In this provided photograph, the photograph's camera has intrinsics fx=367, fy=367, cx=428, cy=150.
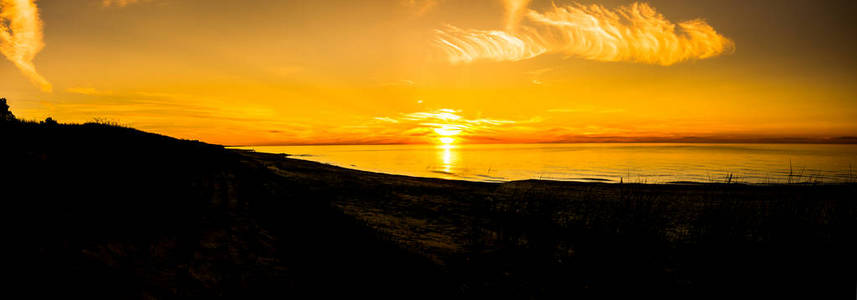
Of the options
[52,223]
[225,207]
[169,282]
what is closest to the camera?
[169,282]

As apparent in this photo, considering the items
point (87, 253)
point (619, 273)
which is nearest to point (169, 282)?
point (87, 253)

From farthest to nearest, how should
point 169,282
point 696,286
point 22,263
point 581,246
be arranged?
1. point 581,246
2. point 696,286
3. point 169,282
4. point 22,263

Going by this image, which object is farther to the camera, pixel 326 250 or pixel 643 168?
pixel 643 168

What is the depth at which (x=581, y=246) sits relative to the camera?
7.66 metres

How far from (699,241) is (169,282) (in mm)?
9660

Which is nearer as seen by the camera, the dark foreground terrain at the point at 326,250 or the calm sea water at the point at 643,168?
the dark foreground terrain at the point at 326,250

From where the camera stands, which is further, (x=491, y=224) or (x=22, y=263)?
(x=491, y=224)

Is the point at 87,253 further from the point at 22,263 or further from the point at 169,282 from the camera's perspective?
the point at 169,282

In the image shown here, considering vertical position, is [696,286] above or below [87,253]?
below

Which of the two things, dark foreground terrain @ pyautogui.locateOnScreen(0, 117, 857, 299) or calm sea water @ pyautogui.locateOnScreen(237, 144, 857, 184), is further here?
calm sea water @ pyautogui.locateOnScreen(237, 144, 857, 184)

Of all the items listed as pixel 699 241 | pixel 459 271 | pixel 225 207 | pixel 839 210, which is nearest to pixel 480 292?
pixel 459 271

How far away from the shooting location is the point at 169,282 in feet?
14.0

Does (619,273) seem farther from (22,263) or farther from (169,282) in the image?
(22,263)

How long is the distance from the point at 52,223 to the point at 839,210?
51.6 feet
